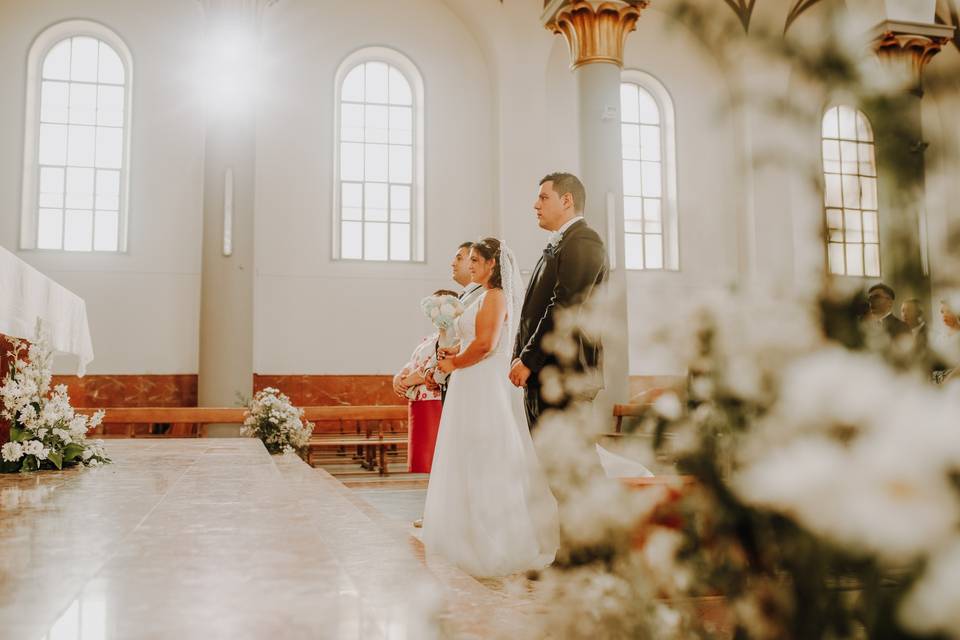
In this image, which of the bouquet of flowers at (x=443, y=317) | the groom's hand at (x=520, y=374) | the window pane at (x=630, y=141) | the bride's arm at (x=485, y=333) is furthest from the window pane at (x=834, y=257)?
the window pane at (x=630, y=141)

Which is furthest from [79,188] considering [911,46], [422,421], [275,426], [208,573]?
[911,46]

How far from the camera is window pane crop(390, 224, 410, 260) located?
12.0 meters

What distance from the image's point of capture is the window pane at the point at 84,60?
36.7ft

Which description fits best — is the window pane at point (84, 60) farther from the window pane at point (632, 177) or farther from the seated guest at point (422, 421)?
the seated guest at point (422, 421)

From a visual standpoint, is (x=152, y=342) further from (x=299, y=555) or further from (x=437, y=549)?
(x=299, y=555)

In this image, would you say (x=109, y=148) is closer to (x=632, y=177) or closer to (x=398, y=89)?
(x=398, y=89)

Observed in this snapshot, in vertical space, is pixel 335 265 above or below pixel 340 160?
below

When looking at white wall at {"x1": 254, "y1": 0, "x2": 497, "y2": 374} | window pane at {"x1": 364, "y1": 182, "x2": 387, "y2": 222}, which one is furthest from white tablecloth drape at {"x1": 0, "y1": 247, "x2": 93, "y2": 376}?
window pane at {"x1": 364, "y1": 182, "x2": 387, "y2": 222}

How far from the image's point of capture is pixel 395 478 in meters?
8.38

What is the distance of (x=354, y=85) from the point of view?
39.6ft

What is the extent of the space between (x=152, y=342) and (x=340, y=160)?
3.57m

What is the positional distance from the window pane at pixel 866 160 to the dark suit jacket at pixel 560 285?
2.68 m

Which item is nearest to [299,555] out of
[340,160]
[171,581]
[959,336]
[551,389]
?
[171,581]

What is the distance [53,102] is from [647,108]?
8.49 metres
